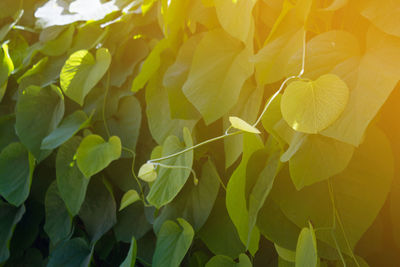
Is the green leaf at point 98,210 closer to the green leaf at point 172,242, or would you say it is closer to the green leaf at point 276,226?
the green leaf at point 172,242

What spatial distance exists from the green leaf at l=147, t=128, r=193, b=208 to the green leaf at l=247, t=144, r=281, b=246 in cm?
14

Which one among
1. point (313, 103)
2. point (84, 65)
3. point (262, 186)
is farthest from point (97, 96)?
point (313, 103)

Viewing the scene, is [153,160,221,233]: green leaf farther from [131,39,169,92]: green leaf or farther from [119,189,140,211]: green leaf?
[131,39,169,92]: green leaf

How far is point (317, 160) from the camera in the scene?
495 millimetres

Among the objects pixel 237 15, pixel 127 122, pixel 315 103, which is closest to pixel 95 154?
pixel 127 122

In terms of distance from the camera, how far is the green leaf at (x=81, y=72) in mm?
898

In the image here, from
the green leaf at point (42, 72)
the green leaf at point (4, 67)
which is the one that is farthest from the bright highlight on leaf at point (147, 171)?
the green leaf at point (4, 67)

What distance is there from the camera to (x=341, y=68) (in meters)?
0.49

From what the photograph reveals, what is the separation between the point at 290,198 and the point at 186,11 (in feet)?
1.27

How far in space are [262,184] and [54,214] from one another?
653 mm

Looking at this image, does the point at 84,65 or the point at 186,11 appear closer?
the point at 186,11

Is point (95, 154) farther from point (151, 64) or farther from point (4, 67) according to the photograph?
point (4, 67)

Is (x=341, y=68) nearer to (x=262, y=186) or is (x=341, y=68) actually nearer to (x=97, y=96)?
(x=262, y=186)

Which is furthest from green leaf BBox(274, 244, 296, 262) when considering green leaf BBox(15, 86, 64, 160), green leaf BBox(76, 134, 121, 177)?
green leaf BBox(15, 86, 64, 160)
